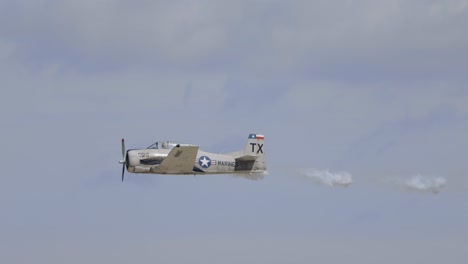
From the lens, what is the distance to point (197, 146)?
334 feet

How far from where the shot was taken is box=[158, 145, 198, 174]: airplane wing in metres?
102

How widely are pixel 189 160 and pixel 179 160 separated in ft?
2.59

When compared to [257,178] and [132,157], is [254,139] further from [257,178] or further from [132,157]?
[132,157]

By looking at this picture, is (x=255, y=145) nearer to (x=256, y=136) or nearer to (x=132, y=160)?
(x=256, y=136)

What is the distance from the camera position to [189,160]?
10256cm

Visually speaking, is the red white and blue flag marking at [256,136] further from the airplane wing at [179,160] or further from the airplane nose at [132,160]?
the airplane nose at [132,160]

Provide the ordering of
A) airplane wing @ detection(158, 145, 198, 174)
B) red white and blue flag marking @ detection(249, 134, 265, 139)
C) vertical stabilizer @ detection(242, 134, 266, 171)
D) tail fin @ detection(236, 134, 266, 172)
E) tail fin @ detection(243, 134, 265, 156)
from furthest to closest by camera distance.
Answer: red white and blue flag marking @ detection(249, 134, 265, 139) → tail fin @ detection(243, 134, 265, 156) → vertical stabilizer @ detection(242, 134, 266, 171) → tail fin @ detection(236, 134, 266, 172) → airplane wing @ detection(158, 145, 198, 174)

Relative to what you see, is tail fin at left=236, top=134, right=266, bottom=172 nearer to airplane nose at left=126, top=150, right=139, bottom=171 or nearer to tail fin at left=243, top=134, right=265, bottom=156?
tail fin at left=243, top=134, right=265, bottom=156

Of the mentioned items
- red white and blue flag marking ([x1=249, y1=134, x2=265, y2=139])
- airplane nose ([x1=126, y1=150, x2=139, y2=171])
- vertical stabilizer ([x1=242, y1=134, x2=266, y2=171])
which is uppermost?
red white and blue flag marking ([x1=249, y1=134, x2=265, y2=139])

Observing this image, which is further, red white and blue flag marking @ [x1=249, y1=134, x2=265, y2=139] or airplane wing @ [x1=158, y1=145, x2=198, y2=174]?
red white and blue flag marking @ [x1=249, y1=134, x2=265, y2=139]

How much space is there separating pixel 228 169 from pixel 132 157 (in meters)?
7.32

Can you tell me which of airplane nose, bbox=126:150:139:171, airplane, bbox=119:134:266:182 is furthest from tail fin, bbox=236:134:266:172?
airplane nose, bbox=126:150:139:171

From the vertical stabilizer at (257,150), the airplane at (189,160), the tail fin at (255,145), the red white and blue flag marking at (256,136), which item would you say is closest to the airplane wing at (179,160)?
the airplane at (189,160)

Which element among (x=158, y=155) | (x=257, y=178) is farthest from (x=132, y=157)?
(x=257, y=178)
